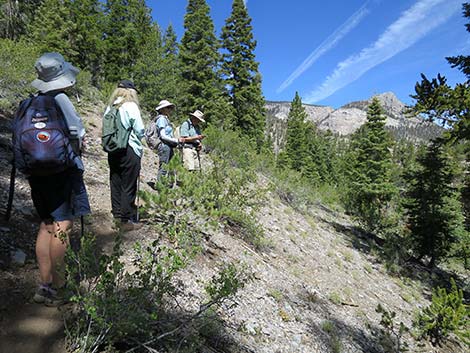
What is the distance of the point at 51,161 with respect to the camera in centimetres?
213

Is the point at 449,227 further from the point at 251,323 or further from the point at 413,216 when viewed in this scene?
the point at 251,323

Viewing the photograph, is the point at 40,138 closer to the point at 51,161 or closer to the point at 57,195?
the point at 51,161

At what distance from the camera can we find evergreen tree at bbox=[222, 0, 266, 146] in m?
22.3

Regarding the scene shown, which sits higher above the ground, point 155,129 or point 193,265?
point 155,129

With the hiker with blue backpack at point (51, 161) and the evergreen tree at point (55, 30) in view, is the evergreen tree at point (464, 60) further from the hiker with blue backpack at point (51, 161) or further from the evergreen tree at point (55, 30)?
the evergreen tree at point (55, 30)

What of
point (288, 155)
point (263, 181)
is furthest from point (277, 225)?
point (288, 155)

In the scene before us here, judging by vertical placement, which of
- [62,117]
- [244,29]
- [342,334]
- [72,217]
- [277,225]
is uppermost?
[244,29]

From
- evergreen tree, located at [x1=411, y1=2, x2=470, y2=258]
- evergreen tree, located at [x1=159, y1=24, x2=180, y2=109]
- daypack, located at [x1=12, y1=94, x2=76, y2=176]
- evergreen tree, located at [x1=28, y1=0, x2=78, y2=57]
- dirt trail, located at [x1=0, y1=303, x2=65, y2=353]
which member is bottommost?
dirt trail, located at [x1=0, y1=303, x2=65, y2=353]

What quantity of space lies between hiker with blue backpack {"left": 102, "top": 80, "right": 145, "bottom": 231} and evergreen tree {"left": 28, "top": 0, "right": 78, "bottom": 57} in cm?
2024

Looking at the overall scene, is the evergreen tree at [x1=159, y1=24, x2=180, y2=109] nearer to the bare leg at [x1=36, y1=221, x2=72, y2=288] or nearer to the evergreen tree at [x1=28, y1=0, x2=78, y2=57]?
the evergreen tree at [x1=28, y1=0, x2=78, y2=57]

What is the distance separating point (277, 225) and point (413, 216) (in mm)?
8026

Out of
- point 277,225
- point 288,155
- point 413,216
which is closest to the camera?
point 277,225

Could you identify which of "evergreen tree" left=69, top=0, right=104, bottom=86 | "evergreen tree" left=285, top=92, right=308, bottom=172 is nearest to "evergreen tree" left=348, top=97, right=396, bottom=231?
"evergreen tree" left=285, top=92, right=308, bottom=172

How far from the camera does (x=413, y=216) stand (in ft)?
43.1
